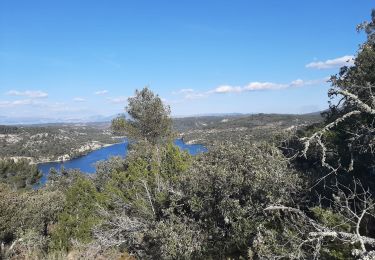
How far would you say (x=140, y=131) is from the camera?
36.5m

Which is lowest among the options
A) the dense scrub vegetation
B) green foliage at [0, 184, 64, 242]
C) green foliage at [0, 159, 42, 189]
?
green foliage at [0, 159, 42, 189]

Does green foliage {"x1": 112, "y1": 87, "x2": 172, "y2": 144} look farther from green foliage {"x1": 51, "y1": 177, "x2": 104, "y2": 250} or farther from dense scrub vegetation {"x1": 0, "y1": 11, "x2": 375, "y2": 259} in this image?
dense scrub vegetation {"x1": 0, "y1": 11, "x2": 375, "y2": 259}

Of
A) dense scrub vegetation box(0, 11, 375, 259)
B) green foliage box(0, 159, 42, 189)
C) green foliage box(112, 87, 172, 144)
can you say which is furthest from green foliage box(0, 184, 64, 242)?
green foliage box(0, 159, 42, 189)

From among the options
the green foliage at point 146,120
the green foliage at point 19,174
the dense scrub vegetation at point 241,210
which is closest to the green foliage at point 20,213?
the dense scrub vegetation at point 241,210

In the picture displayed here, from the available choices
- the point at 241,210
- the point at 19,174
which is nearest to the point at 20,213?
the point at 241,210

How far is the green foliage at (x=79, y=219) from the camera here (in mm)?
15348

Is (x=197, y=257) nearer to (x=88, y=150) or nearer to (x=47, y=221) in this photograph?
(x=47, y=221)

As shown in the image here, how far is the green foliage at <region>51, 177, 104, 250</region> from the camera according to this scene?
15.3 m

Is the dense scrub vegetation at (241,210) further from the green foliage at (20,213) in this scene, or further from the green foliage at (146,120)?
the green foliage at (146,120)

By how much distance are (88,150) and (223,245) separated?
155 m

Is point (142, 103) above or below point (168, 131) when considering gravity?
above

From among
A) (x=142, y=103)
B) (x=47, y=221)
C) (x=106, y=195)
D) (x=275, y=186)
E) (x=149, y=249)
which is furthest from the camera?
(x=142, y=103)

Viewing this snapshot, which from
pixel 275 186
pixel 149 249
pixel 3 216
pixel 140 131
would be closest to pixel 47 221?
pixel 3 216

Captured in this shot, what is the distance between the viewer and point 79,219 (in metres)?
16.8
